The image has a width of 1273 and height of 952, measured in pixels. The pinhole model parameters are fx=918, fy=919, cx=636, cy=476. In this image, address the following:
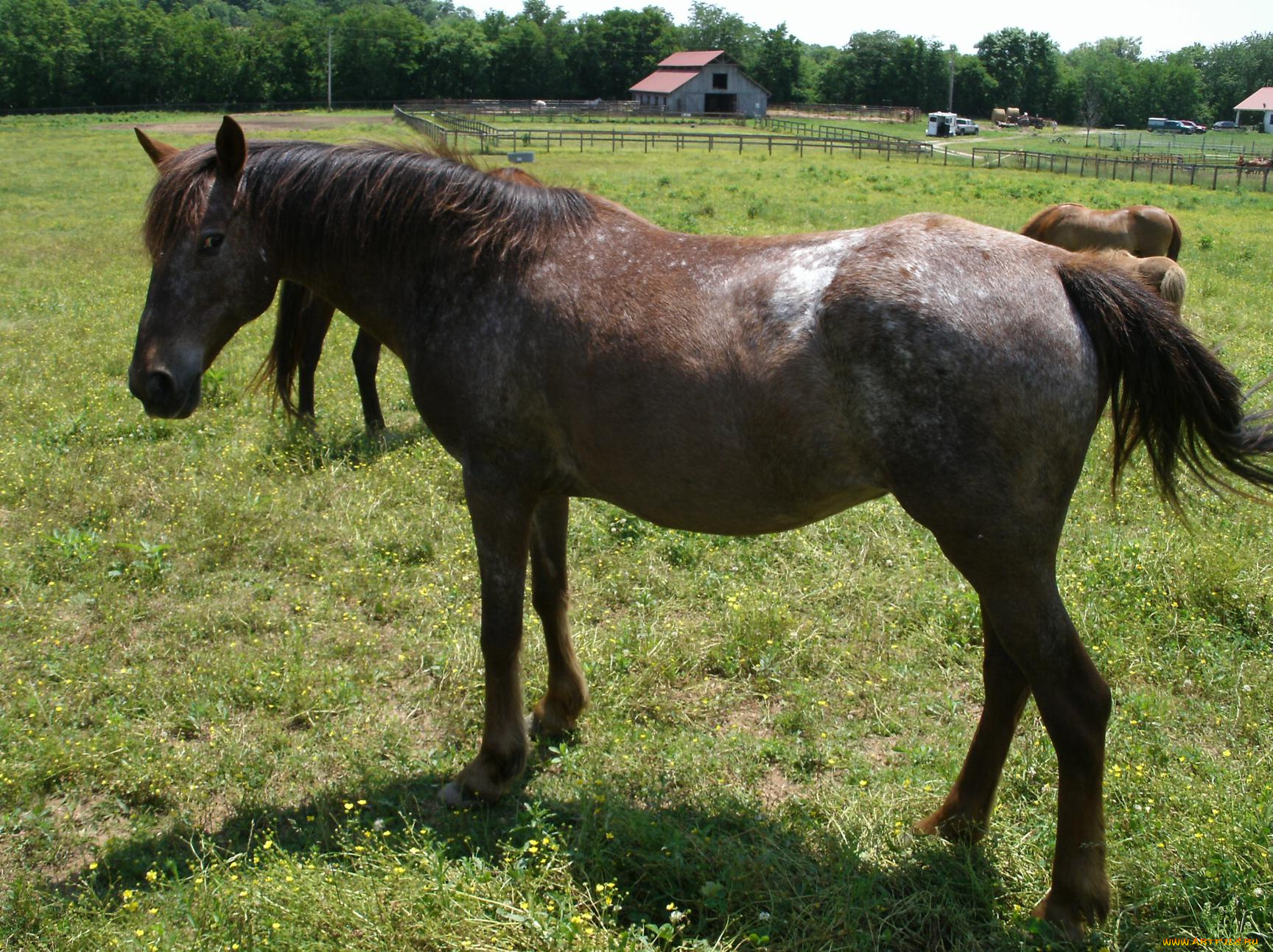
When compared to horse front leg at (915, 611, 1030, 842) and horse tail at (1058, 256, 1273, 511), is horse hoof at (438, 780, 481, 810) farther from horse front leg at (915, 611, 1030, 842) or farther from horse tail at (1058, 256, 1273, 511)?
horse tail at (1058, 256, 1273, 511)

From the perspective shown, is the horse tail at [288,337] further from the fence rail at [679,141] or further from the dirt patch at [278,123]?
the dirt patch at [278,123]

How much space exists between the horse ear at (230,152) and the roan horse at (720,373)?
10 millimetres

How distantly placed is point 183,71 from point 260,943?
77.6 m

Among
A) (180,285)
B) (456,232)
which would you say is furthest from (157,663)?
(456,232)

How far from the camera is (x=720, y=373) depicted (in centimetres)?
300

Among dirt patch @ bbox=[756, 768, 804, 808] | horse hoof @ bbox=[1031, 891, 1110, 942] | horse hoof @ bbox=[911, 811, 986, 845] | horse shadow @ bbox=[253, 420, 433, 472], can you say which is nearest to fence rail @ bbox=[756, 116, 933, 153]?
horse shadow @ bbox=[253, 420, 433, 472]

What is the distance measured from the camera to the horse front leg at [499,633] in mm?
3539

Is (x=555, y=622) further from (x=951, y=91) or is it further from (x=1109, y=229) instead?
(x=951, y=91)

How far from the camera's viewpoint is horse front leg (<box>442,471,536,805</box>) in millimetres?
3539

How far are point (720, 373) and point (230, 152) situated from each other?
211cm

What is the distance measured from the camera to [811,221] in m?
17.4

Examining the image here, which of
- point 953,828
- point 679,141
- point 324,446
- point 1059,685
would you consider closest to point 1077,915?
point 953,828

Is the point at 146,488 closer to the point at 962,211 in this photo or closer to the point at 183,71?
the point at 962,211

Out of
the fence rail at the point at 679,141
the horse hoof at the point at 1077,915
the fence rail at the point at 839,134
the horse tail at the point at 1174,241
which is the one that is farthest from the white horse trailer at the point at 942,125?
the horse hoof at the point at 1077,915
